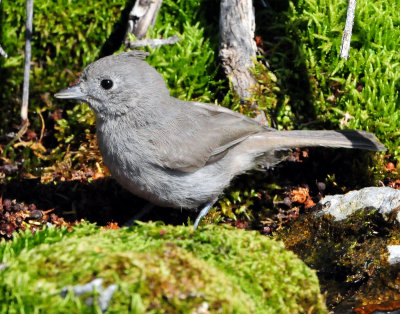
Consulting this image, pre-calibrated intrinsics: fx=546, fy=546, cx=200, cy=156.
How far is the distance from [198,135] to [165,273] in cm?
267

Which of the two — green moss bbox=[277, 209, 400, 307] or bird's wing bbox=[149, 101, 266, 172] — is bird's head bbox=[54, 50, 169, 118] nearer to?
bird's wing bbox=[149, 101, 266, 172]

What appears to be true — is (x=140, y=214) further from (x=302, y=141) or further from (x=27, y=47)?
(x=27, y=47)

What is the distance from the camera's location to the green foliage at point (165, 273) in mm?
3125

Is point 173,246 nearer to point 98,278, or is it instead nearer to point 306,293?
point 98,278

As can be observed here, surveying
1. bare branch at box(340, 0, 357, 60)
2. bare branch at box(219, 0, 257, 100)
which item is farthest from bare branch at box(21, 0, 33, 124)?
bare branch at box(340, 0, 357, 60)

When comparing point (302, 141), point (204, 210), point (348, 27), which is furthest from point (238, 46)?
point (204, 210)

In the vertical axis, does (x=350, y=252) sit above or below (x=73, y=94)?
below

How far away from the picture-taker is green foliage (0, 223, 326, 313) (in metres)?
3.12

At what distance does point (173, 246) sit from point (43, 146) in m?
4.19

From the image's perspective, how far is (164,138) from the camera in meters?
5.51

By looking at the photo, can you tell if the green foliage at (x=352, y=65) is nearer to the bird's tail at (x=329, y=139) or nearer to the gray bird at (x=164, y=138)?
the bird's tail at (x=329, y=139)

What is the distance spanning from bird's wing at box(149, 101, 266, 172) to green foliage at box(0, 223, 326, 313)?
1504 millimetres

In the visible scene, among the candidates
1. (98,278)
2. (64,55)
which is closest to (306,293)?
(98,278)

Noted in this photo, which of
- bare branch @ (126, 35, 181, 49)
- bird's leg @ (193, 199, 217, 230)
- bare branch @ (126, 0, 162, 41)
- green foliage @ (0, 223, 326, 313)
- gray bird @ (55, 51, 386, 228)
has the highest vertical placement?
bare branch @ (126, 0, 162, 41)
